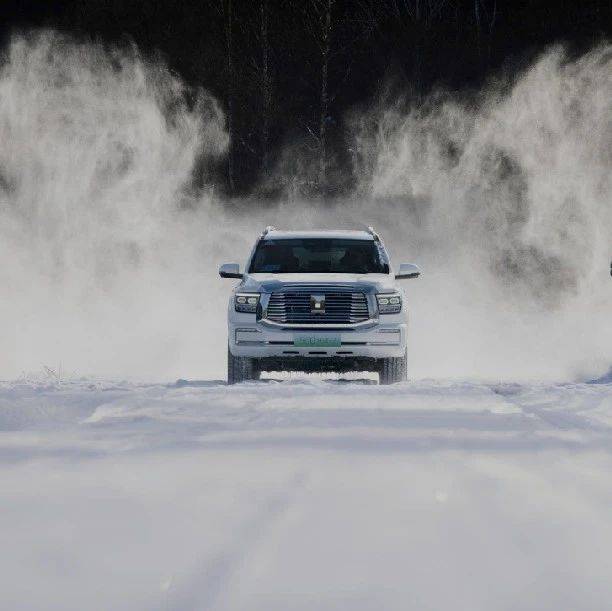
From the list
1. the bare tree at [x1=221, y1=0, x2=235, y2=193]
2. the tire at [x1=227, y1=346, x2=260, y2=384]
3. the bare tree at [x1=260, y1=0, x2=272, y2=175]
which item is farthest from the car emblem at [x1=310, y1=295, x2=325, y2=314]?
the bare tree at [x1=260, y1=0, x2=272, y2=175]

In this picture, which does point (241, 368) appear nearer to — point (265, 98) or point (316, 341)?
point (316, 341)

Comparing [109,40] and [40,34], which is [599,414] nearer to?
[109,40]

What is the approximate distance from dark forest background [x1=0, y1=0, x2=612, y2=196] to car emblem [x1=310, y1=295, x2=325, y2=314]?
23.3 metres

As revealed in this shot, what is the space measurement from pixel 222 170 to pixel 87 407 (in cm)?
2843

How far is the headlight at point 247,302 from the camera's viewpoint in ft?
42.4

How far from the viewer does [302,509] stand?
17.2ft

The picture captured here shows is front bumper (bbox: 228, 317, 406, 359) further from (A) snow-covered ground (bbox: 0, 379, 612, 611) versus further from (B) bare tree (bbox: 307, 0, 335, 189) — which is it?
(B) bare tree (bbox: 307, 0, 335, 189)

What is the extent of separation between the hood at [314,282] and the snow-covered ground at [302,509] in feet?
12.0

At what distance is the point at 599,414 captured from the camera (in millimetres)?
9461

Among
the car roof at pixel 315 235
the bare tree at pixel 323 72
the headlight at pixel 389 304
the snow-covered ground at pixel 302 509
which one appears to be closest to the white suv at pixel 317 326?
the headlight at pixel 389 304

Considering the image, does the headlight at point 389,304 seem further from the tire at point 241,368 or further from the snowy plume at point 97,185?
the snowy plume at point 97,185

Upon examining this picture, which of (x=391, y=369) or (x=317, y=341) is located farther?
(x=391, y=369)

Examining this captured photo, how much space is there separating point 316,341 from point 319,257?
194 centimetres

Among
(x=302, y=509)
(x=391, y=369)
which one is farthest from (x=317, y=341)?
(x=302, y=509)
